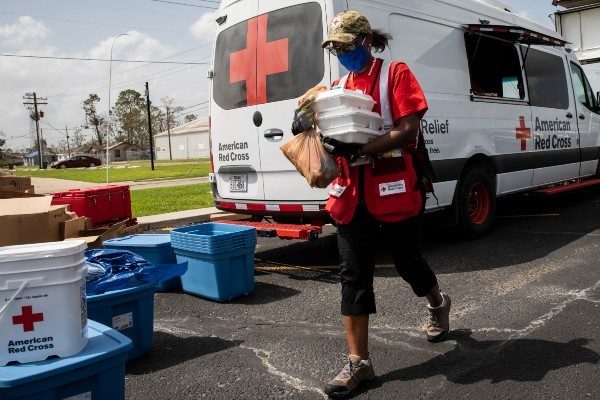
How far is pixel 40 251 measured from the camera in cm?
241

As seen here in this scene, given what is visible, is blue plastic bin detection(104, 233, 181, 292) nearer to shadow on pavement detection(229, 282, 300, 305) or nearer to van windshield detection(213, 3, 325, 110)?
shadow on pavement detection(229, 282, 300, 305)

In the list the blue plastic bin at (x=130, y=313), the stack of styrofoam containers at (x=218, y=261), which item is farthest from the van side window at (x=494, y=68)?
the blue plastic bin at (x=130, y=313)

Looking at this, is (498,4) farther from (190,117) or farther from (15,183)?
(190,117)

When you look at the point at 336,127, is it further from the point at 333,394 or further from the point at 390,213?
the point at 333,394

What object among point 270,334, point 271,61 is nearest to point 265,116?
point 271,61

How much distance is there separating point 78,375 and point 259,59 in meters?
4.12

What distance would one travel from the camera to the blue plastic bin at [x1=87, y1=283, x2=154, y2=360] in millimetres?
3496

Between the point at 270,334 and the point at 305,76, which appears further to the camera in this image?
the point at 305,76

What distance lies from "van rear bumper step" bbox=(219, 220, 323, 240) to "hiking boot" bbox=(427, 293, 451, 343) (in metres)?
1.93

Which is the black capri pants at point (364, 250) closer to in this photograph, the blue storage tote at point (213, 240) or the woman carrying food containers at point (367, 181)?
the woman carrying food containers at point (367, 181)

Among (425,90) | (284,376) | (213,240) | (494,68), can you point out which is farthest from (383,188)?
(494,68)

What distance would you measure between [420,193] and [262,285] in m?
2.55

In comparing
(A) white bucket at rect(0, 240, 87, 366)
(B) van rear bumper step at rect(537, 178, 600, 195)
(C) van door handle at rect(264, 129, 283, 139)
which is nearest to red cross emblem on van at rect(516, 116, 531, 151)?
(B) van rear bumper step at rect(537, 178, 600, 195)

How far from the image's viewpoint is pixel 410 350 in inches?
142
